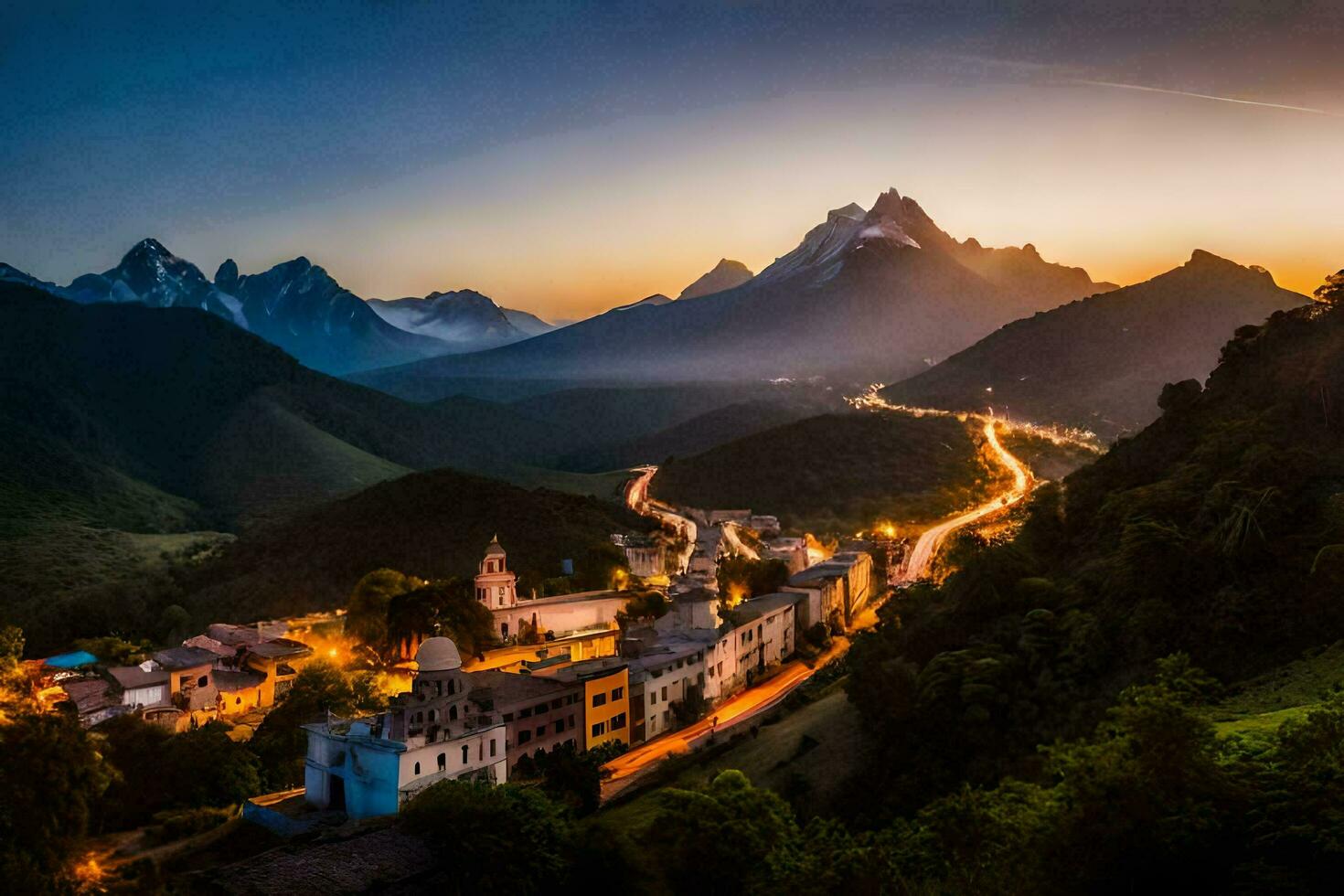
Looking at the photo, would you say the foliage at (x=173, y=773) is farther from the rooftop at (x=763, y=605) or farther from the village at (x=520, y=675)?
the rooftop at (x=763, y=605)

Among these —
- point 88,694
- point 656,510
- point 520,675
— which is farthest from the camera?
point 656,510

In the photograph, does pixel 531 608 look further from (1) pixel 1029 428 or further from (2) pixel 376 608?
(1) pixel 1029 428

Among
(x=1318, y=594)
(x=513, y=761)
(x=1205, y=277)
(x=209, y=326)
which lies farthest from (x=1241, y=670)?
(x=209, y=326)

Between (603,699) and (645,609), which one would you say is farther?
(645,609)

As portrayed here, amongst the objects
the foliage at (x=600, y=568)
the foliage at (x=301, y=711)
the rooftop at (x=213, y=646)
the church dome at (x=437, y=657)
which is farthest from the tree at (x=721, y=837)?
the foliage at (x=600, y=568)

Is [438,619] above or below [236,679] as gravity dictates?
above

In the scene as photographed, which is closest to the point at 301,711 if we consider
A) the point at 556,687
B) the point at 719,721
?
the point at 556,687

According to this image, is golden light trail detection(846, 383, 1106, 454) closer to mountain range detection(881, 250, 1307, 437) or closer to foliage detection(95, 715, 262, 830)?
mountain range detection(881, 250, 1307, 437)
